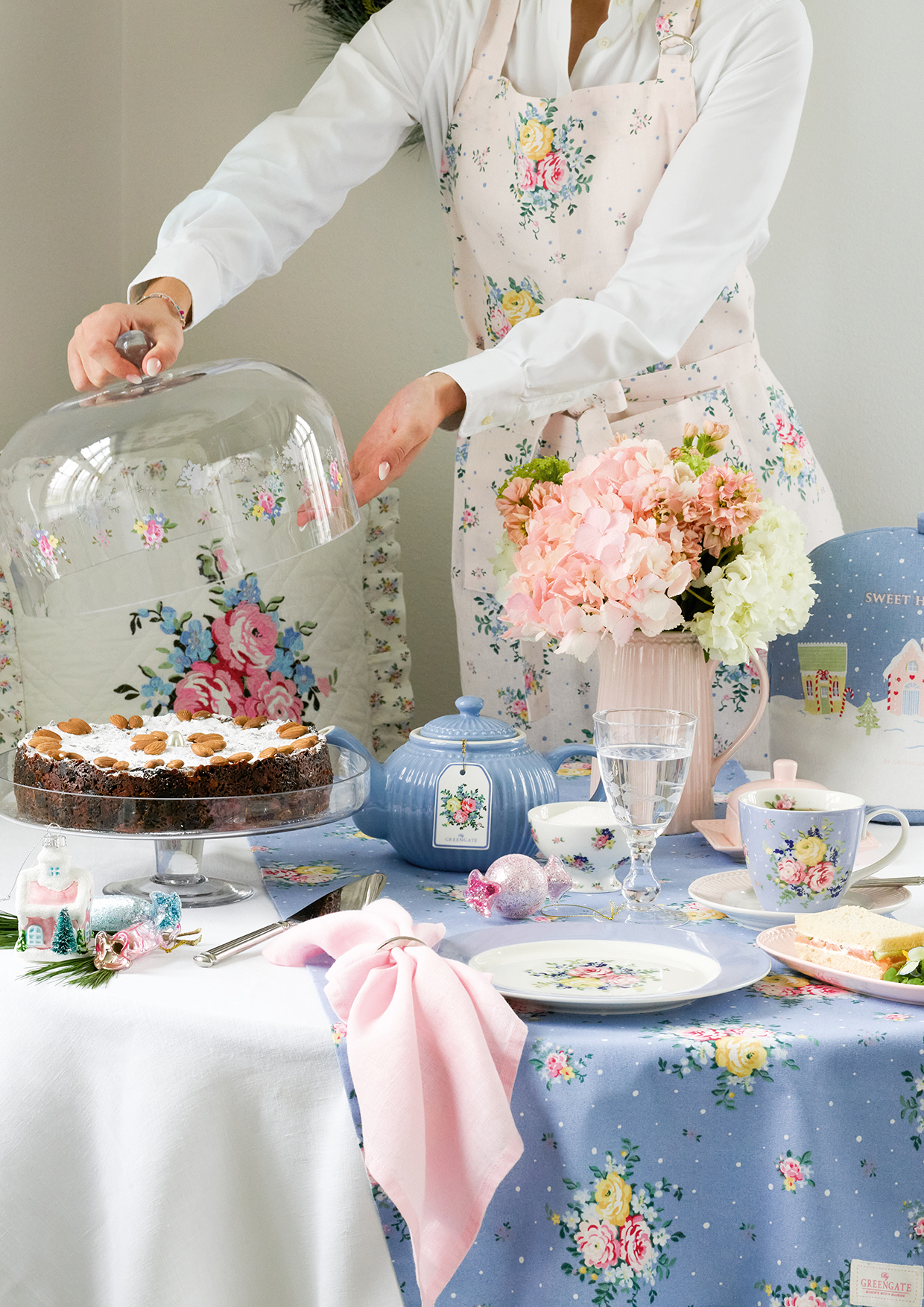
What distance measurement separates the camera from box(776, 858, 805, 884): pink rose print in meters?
0.77

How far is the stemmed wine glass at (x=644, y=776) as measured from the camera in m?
0.79

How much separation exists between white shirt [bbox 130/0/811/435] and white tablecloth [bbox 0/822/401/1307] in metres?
0.65

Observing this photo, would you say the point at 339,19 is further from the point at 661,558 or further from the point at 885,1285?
the point at 885,1285

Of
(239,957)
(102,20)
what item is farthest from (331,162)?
(239,957)

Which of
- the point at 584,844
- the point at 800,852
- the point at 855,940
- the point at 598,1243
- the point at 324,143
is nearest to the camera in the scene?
the point at 598,1243

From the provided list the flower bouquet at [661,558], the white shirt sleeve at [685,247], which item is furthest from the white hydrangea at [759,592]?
the white shirt sleeve at [685,247]

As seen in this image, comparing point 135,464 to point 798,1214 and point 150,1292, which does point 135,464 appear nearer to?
point 150,1292

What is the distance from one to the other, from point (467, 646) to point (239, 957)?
968 millimetres

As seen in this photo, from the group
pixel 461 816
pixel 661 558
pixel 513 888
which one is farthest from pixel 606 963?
pixel 661 558

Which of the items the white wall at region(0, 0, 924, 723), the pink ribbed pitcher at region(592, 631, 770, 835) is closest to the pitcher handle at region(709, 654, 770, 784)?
the pink ribbed pitcher at region(592, 631, 770, 835)

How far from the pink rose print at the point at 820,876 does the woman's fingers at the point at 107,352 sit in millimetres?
617

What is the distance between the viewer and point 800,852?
77cm

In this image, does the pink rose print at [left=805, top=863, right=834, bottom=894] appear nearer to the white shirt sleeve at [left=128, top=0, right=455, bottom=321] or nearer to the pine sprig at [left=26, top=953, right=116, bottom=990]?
the pine sprig at [left=26, top=953, right=116, bottom=990]

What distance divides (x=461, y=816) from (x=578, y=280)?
81 cm
